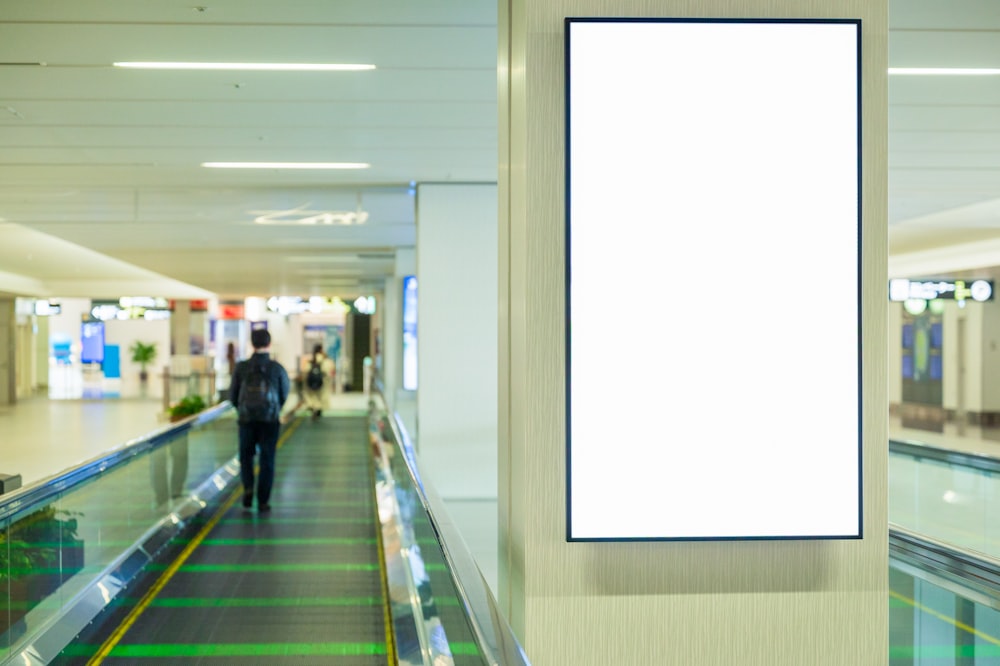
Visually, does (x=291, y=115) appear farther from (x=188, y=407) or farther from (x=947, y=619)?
(x=188, y=407)

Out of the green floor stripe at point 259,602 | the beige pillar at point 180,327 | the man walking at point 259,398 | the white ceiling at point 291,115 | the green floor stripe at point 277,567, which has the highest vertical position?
the white ceiling at point 291,115

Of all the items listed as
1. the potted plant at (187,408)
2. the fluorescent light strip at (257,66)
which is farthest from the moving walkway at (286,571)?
the potted plant at (187,408)

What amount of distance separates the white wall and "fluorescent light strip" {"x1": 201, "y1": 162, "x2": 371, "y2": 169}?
1478 mm

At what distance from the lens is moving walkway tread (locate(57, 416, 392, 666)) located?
18.8 ft

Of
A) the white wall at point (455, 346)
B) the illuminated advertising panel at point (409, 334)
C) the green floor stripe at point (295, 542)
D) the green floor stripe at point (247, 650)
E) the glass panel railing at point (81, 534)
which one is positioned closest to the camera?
the glass panel railing at point (81, 534)

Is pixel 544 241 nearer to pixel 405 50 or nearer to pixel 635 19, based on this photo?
pixel 635 19

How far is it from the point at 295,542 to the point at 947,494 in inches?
235

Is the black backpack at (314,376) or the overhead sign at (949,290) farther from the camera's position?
the black backpack at (314,376)

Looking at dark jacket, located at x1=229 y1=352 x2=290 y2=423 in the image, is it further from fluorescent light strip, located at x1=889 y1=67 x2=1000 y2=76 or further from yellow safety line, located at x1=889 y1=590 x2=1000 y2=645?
yellow safety line, located at x1=889 y1=590 x2=1000 y2=645

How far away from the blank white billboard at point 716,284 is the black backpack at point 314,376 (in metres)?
21.8

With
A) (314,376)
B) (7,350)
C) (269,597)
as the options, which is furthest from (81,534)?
(7,350)

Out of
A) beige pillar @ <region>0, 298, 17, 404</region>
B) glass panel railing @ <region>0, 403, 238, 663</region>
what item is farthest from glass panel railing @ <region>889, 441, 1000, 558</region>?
beige pillar @ <region>0, 298, 17, 404</region>

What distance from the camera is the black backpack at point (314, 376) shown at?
2498 cm

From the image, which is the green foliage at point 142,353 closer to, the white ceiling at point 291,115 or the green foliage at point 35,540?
the white ceiling at point 291,115
